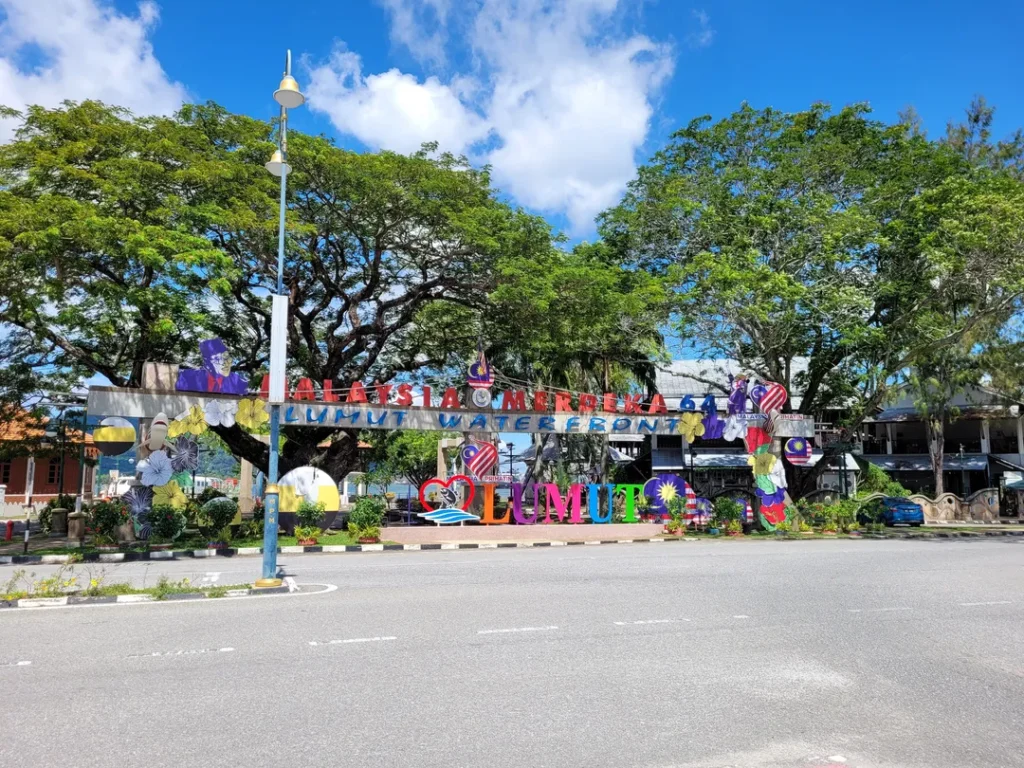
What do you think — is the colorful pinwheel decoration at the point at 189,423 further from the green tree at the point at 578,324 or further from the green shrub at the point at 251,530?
the green tree at the point at 578,324

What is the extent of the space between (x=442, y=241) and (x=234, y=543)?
36.2ft

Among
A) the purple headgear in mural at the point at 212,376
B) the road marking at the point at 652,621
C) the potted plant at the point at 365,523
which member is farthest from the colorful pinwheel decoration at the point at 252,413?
the road marking at the point at 652,621

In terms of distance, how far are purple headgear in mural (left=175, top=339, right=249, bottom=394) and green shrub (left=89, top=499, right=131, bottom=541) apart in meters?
3.62

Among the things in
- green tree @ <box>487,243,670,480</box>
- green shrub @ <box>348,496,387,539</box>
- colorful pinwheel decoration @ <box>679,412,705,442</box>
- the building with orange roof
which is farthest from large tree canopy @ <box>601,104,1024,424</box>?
the building with orange roof

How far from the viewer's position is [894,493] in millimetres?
34781

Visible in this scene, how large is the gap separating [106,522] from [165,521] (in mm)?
1469

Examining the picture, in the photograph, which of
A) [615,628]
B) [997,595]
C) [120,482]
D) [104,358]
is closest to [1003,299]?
[997,595]

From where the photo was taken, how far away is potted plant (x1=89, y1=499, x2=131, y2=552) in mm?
19594

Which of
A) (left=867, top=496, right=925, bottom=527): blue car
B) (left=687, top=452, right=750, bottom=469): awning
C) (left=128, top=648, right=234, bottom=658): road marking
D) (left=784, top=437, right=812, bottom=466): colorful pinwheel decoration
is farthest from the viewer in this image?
(left=687, top=452, right=750, bottom=469): awning

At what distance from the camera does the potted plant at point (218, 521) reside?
816 inches

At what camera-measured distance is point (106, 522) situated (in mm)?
19734

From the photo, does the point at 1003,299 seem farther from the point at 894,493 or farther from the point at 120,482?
the point at 120,482

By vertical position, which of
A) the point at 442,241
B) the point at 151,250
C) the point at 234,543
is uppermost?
the point at 442,241

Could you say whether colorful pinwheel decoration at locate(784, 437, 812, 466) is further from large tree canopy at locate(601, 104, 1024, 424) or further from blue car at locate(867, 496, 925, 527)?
blue car at locate(867, 496, 925, 527)
